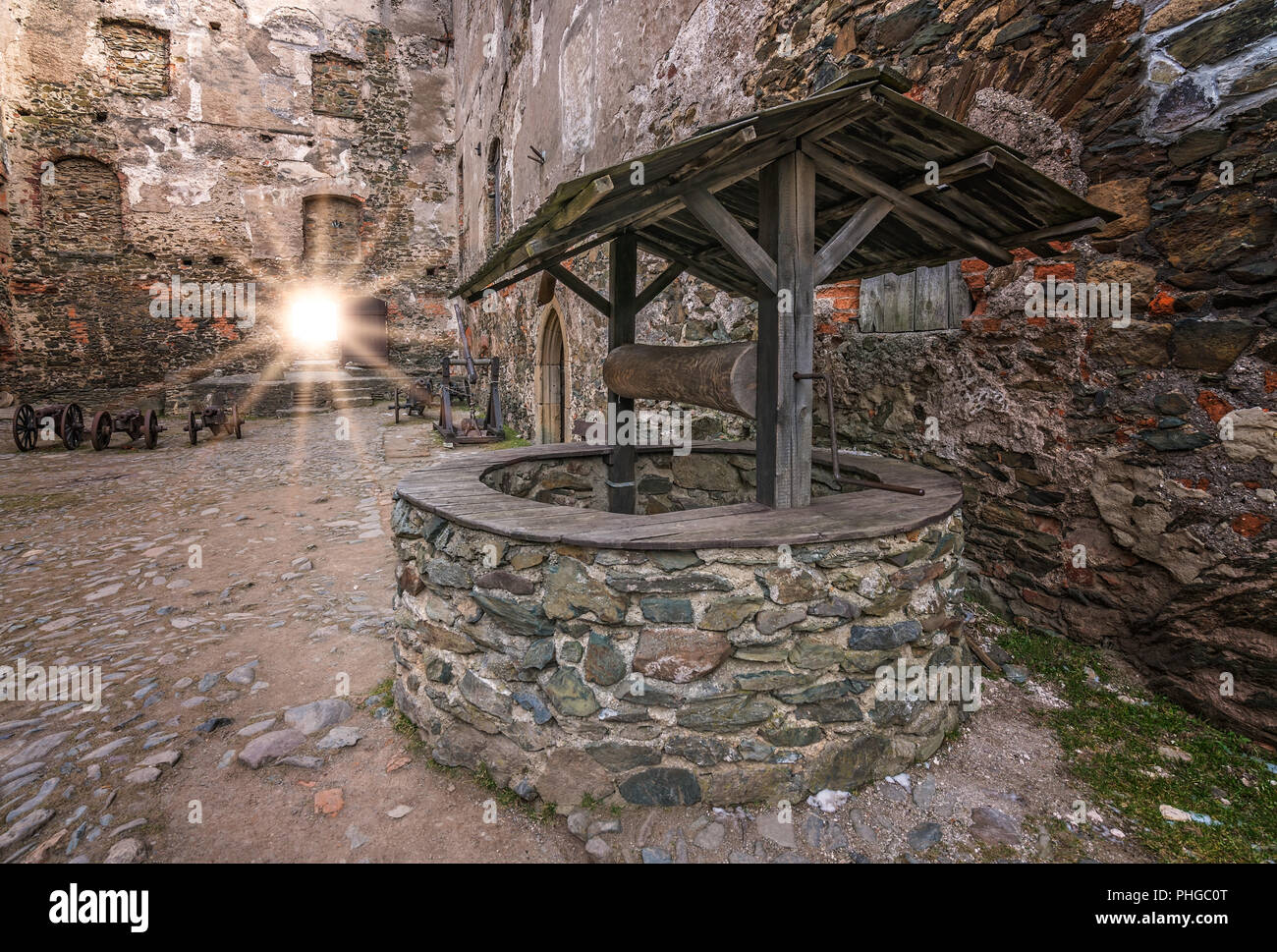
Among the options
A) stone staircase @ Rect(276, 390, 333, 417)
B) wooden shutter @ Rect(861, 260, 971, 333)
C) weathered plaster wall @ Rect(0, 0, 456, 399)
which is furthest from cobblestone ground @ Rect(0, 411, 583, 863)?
weathered plaster wall @ Rect(0, 0, 456, 399)

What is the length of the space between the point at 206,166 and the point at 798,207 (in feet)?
58.2

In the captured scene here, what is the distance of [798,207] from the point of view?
2.73m

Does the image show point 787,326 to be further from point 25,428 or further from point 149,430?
point 25,428

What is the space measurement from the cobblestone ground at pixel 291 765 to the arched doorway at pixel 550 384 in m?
4.62

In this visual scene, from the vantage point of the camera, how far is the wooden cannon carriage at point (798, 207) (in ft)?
7.80

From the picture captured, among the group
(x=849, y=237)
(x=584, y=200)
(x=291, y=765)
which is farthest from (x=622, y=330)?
(x=291, y=765)

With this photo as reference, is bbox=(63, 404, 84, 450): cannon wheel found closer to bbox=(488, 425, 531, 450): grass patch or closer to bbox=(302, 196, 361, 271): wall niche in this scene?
bbox=(488, 425, 531, 450): grass patch

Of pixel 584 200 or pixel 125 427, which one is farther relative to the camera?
pixel 125 427

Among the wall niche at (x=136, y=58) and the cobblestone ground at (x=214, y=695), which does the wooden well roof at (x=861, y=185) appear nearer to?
the cobblestone ground at (x=214, y=695)

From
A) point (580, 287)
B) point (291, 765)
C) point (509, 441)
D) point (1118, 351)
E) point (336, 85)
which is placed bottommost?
point (291, 765)

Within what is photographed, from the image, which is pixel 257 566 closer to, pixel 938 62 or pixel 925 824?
pixel 925 824

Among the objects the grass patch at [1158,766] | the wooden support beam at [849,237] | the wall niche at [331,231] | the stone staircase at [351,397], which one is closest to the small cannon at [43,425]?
the stone staircase at [351,397]

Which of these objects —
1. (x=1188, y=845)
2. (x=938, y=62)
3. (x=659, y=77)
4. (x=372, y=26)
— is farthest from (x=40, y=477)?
(x=372, y=26)

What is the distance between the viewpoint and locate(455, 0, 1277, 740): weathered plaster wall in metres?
2.64
